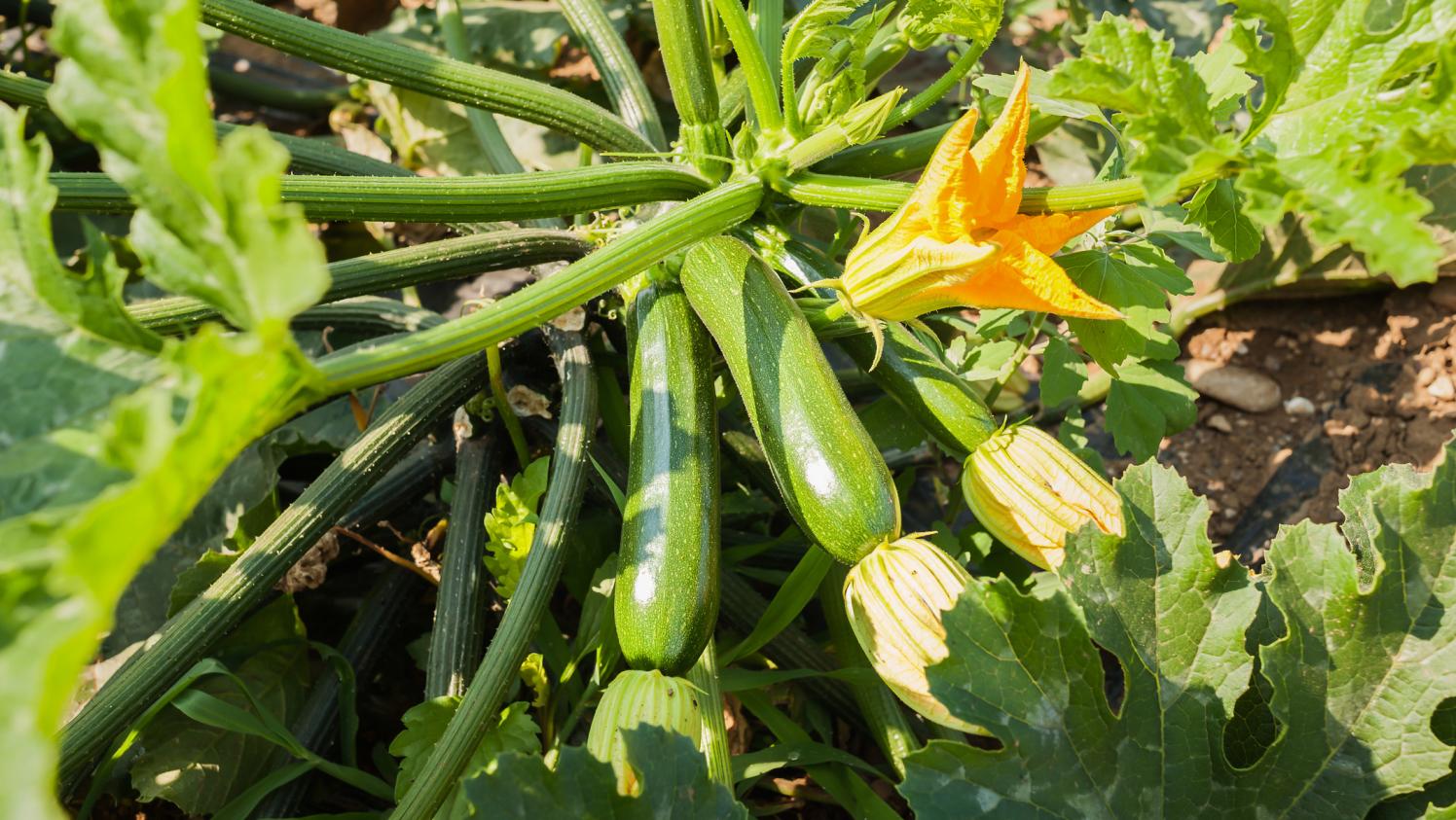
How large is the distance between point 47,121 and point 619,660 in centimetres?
195

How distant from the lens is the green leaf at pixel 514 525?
1.79 metres

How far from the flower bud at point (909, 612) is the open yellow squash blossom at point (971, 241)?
1.10 ft

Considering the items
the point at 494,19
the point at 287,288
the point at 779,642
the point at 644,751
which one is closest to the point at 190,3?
the point at 287,288

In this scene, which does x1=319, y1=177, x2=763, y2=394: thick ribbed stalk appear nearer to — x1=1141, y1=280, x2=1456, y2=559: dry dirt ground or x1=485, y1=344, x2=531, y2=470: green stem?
x1=485, y1=344, x2=531, y2=470: green stem

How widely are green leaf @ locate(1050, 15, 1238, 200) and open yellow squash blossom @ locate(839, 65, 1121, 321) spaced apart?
0.10 m

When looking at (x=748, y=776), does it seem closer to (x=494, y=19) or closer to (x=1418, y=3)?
(x=1418, y=3)

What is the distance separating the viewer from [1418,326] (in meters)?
2.59

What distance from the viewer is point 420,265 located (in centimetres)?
173

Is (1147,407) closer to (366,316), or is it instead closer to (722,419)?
(722,419)

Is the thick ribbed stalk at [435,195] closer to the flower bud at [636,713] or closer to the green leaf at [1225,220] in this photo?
the flower bud at [636,713]

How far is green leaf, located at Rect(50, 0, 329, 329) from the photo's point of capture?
88 cm

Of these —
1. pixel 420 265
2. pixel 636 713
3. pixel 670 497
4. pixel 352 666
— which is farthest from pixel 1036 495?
pixel 352 666

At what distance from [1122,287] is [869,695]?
778 millimetres

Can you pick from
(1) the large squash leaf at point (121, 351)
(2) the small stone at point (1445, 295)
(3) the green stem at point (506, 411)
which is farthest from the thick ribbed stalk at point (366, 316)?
(2) the small stone at point (1445, 295)
